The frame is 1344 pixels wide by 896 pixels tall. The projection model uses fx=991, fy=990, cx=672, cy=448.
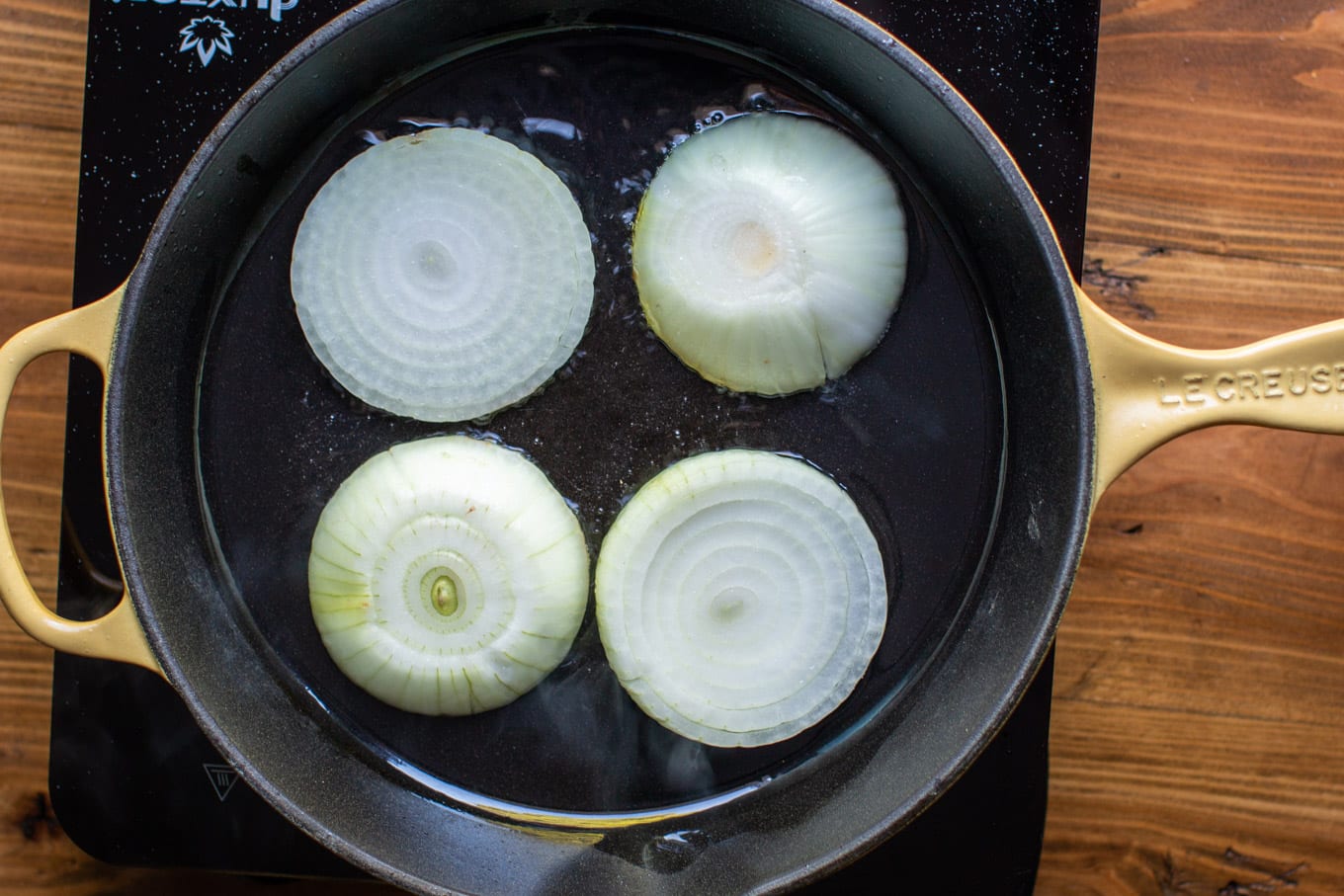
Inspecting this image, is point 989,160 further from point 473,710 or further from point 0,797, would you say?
point 0,797

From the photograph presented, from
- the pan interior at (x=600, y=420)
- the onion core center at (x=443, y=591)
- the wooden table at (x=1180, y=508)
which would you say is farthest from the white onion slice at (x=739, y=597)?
the wooden table at (x=1180, y=508)

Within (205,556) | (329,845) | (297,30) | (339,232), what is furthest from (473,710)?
(297,30)

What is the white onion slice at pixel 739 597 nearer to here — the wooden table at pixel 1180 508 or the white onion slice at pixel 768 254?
the white onion slice at pixel 768 254

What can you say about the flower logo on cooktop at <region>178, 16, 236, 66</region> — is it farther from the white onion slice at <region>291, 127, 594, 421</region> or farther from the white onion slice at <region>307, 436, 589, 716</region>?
the white onion slice at <region>307, 436, 589, 716</region>

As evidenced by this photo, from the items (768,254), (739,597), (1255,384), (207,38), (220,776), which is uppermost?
(207,38)

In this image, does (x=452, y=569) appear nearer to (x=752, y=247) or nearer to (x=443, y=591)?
(x=443, y=591)

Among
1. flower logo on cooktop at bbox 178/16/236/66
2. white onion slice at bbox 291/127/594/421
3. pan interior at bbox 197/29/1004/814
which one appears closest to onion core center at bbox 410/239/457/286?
white onion slice at bbox 291/127/594/421

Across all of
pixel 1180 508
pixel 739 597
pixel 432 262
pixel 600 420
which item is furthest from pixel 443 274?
pixel 1180 508

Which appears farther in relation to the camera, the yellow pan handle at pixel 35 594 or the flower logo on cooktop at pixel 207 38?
the flower logo on cooktop at pixel 207 38
